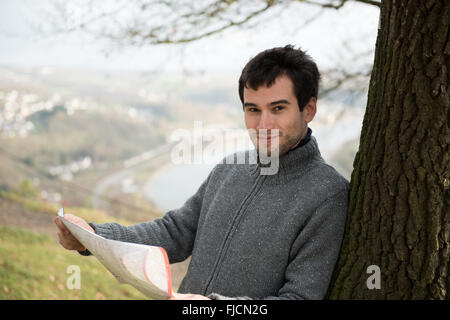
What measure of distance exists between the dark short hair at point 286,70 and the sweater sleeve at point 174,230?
0.63m

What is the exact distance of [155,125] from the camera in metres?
12.6

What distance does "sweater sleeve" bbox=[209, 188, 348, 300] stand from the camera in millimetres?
1365

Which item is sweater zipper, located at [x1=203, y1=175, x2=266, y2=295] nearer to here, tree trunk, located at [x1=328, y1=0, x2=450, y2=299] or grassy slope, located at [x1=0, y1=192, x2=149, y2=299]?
tree trunk, located at [x1=328, y1=0, x2=450, y2=299]

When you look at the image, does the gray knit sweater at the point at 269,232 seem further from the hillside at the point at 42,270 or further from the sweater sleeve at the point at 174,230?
the hillside at the point at 42,270

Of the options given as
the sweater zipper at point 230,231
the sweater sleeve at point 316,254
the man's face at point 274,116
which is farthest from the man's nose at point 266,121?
the sweater sleeve at point 316,254

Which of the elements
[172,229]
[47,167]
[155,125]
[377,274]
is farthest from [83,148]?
[377,274]

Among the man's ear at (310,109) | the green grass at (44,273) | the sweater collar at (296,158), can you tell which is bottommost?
the green grass at (44,273)

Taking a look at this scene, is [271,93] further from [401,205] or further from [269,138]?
[401,205]

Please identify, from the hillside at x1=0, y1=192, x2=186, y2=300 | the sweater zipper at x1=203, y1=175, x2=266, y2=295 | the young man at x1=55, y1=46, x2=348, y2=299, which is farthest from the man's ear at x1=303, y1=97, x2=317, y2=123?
the hillside at x1=0, y1=192, x2=186, y2=300

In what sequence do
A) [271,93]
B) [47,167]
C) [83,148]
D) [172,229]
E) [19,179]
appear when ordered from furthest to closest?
[83,148], [47,167], [19,179], [172,229], [271,93]

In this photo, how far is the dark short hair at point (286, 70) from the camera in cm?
157

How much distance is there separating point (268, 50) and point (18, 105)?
369 inches

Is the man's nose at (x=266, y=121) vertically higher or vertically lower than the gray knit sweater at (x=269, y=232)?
higher

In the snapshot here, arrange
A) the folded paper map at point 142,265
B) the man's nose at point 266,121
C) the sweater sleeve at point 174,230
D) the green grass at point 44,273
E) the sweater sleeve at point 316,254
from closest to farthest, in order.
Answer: the folded paper map at point 142,265
the sweater sleeve at point 316,254
the man's nose at point 266,121
the sweater sleeve at point 174,230
the green grass at point 44,273
